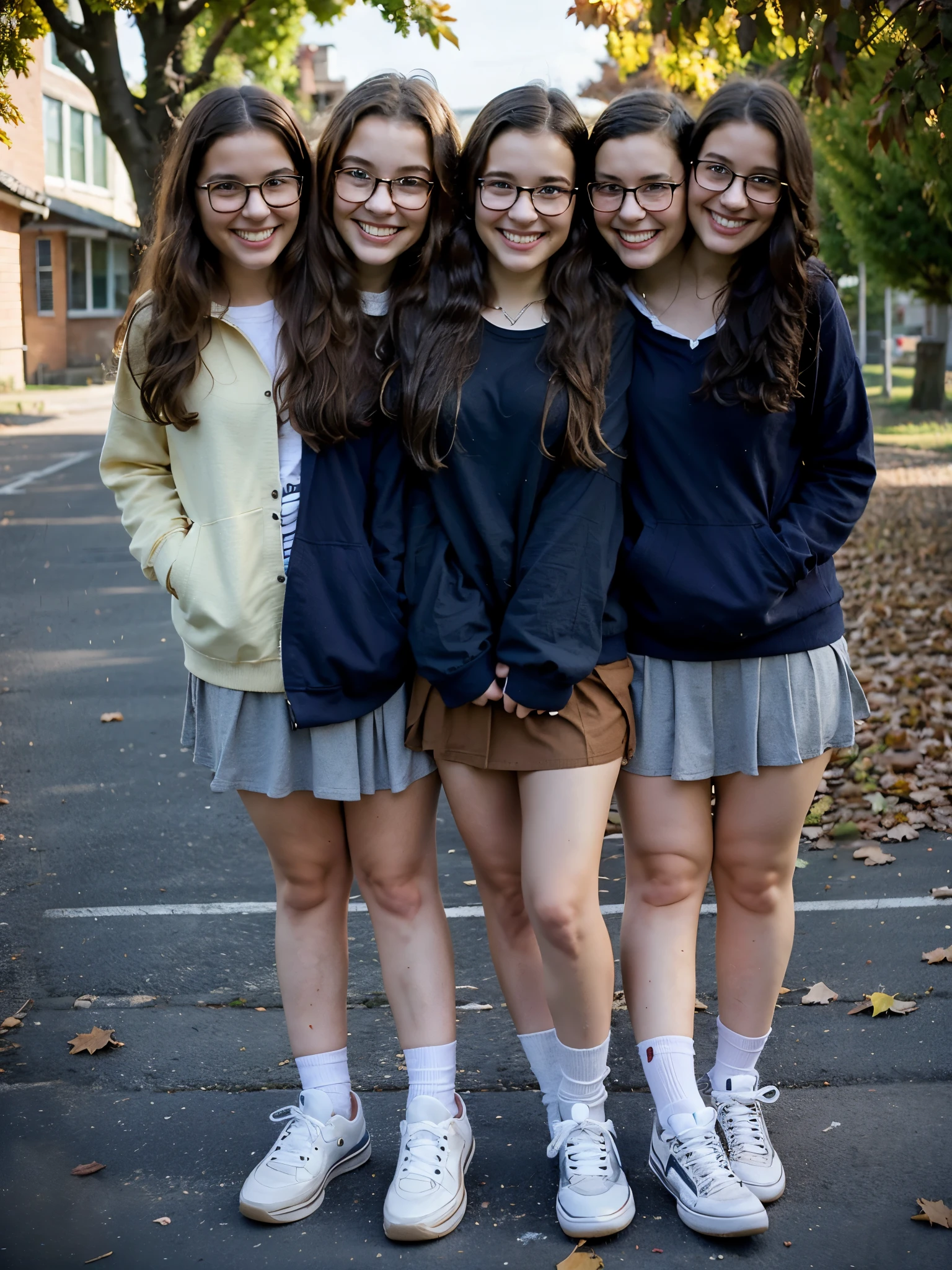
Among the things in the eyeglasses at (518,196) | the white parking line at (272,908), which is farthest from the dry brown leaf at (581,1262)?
the eyeglasses at (518,196)

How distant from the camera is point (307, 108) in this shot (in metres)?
51.0

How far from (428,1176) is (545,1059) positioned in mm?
380

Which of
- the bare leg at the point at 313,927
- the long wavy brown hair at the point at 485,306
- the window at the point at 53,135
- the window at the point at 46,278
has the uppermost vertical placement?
the window at the point at 53,135

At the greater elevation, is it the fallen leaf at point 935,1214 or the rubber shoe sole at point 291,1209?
the fallen leaf at point 935,1214

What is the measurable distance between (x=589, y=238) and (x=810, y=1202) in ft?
6.88

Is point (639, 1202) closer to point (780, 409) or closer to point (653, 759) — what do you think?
point (653, 759)

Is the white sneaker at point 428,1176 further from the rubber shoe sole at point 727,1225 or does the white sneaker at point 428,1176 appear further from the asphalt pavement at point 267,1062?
the rubber shoe sole at point 727,1225

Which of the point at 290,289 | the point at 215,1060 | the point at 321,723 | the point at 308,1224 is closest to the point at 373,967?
the point at 215,1060

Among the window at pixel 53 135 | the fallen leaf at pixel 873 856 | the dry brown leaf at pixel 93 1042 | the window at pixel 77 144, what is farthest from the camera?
the window at pixel 77 144

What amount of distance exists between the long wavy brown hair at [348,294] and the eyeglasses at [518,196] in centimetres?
12

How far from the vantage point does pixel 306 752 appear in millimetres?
2703

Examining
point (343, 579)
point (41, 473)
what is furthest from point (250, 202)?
point (41, 473)

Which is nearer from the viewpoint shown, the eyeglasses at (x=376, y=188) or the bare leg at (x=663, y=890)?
the eyeglasses at (x=376, y=188)

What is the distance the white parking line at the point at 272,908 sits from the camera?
4.36 m
